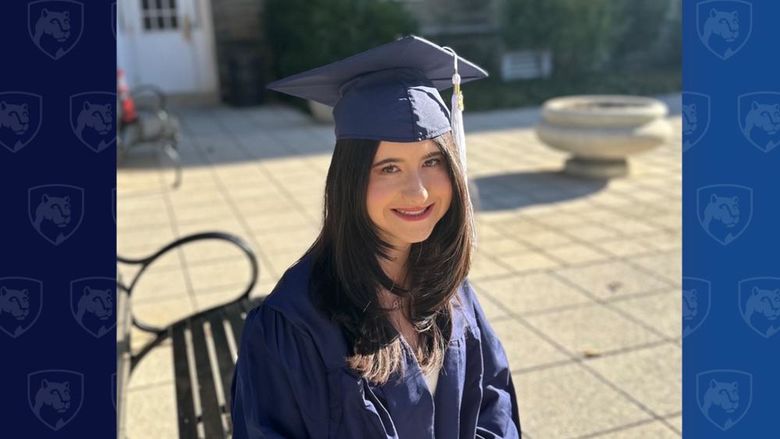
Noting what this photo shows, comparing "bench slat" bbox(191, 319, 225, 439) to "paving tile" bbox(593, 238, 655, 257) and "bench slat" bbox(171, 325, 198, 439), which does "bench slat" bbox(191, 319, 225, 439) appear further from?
"paving tile" bbox(593, 238, 655, 257)

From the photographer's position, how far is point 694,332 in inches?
79.4

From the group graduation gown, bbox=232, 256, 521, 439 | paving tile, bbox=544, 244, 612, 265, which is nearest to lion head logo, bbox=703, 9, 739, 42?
graduation gown, bbox=232, 256, 521, 439

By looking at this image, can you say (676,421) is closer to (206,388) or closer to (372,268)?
(206,388)

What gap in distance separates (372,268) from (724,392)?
0.97 meters

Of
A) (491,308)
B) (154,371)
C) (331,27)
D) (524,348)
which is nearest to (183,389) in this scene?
(154,371)
